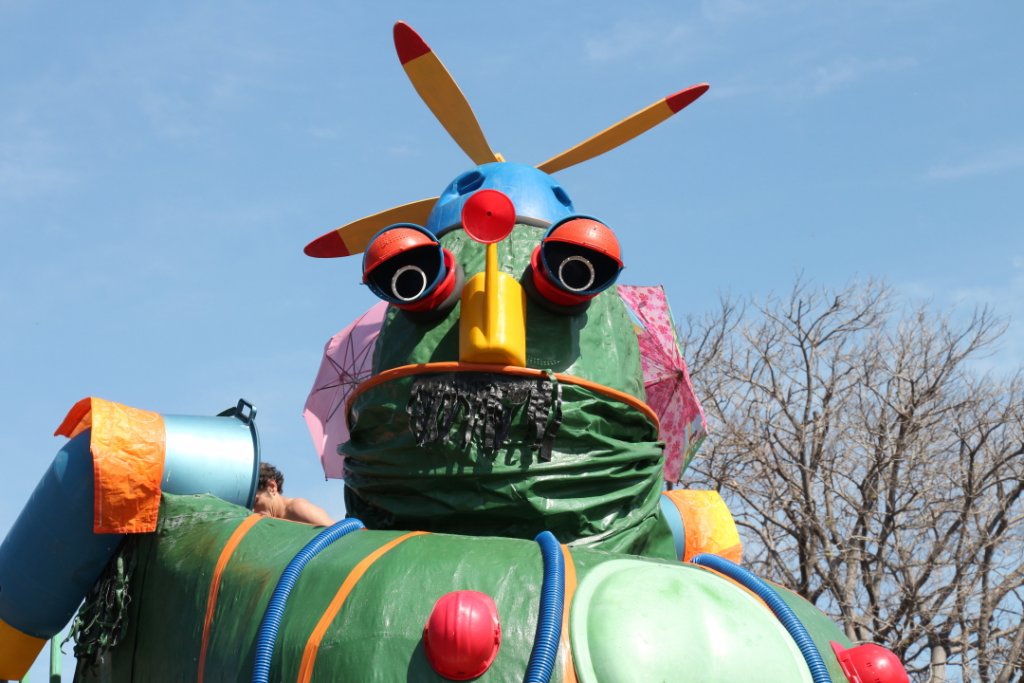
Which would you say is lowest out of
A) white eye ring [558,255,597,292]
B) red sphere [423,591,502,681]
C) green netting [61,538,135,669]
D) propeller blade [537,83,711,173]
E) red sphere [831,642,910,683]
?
red sphere [831,642,910,683]

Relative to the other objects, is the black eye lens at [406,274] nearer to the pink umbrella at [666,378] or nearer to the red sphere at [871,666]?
the pink umbrella at [666,378]

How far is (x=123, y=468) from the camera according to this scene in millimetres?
4664

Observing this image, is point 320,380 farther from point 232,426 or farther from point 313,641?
point 313,641

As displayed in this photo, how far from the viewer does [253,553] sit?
4367 mm

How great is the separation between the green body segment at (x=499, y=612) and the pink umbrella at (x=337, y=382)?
5.99 ft

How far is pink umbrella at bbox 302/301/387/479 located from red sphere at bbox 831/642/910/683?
2.81 meters

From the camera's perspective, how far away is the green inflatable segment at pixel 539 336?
476 centimetres

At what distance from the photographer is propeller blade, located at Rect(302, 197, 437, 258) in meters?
6.24

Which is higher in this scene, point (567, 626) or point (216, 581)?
point (216, 581)

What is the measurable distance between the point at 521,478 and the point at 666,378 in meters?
1.60

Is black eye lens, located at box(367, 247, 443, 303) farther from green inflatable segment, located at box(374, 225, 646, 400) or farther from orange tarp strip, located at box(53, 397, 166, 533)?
orange tarp strip, located at box(53, 397, 166, 533)

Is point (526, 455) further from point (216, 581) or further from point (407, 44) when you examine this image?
point (407, 44)

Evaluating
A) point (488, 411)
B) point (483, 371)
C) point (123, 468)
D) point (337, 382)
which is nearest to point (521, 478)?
point (488, 411)

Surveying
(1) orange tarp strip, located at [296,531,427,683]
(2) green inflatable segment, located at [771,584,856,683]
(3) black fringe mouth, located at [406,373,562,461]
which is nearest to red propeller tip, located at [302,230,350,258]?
(3) black fringe mouth, located at [406,373,562,461]
